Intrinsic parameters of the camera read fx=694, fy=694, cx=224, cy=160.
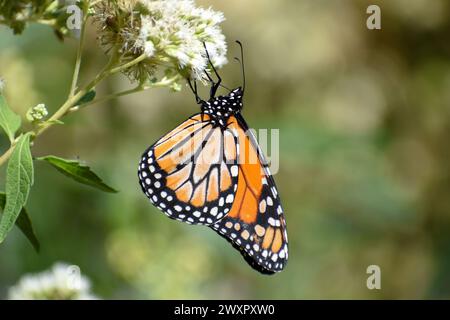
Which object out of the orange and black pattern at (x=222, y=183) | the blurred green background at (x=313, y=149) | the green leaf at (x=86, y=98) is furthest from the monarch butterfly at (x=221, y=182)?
the blurred green background at (x=313, y=149)

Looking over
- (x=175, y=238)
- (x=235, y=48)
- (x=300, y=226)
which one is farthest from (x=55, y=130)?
(x=300, y=226)

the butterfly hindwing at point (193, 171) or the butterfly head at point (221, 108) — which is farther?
the butterfly head at point (221, 108)

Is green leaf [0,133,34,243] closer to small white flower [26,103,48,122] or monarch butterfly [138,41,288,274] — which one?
small white flower [26,103,48,122]

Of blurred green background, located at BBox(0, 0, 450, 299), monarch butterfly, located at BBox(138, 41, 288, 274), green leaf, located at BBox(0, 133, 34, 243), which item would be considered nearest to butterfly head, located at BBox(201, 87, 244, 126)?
monarch butterfly, located at BBox(138, 41, 288, 274)

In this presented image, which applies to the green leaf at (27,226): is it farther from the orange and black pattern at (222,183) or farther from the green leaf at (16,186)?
the orange and black pattern at (222,183)

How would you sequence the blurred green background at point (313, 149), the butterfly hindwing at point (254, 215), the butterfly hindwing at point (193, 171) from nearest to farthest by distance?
1. the butterfly hindwing at point (193, 171)
2. the butterfly hindwing at point (254, 215)
3. the blurred green background at point (313, 149)

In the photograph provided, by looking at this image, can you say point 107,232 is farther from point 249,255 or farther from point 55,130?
point 249,255
